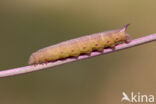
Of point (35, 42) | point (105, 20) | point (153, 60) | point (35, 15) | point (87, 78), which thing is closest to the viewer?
point (87, 78)

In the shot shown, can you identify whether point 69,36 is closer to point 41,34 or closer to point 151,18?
point 41,34

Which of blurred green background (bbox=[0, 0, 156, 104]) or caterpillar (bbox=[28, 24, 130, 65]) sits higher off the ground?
blurred green background (bbox=[0, 0, 156, 104])

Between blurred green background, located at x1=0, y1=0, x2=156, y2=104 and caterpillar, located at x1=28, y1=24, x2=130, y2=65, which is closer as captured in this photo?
caterpillar, located at x1=28, y1=24, x2=130, y2=65

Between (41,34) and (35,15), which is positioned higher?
(35,15)

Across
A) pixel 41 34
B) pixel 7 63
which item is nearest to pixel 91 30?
pixel 41 34

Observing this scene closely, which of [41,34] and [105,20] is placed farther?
[105,20]
